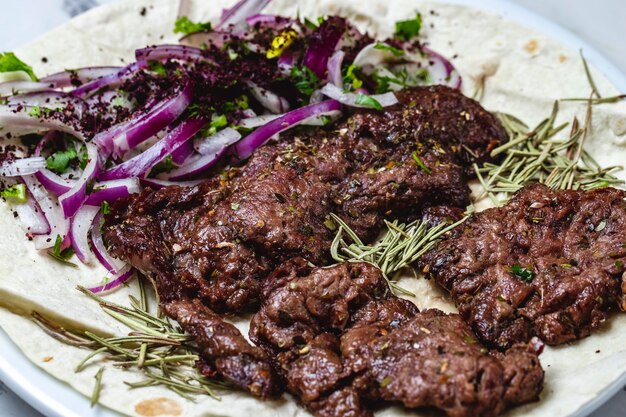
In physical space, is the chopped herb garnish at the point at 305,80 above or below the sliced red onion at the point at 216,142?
above

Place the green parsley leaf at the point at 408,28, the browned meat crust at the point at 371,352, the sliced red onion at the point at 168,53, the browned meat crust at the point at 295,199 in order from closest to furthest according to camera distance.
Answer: the browned meat crust at the point at 371,352, the browned meat crust at the point at 295,199, the sliced red onion at the point at 168,53, the green parsley leaf at the point at 408,28

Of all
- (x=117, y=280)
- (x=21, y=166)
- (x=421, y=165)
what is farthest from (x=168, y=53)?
(x=421, y=165)

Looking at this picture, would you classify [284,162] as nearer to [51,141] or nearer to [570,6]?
[51,141]

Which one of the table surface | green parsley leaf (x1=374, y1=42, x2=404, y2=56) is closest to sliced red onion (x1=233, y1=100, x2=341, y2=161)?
green parsley leaf (x1=374, y1=42, x2=404, y2=56)

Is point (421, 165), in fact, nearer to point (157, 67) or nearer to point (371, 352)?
point (371, 352)

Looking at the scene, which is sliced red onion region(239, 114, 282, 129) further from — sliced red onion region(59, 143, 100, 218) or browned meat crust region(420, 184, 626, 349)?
browned meat crust region(420, 184, 626, 349)

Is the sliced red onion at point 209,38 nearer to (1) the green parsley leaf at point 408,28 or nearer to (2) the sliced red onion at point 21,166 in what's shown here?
(1) the green parsley leaf at point 408,28


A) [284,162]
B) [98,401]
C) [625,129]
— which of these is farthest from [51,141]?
[625,129]

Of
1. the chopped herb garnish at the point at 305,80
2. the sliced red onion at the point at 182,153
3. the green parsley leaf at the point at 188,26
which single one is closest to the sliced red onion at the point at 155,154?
the sliced red onion at the point at 182,153
